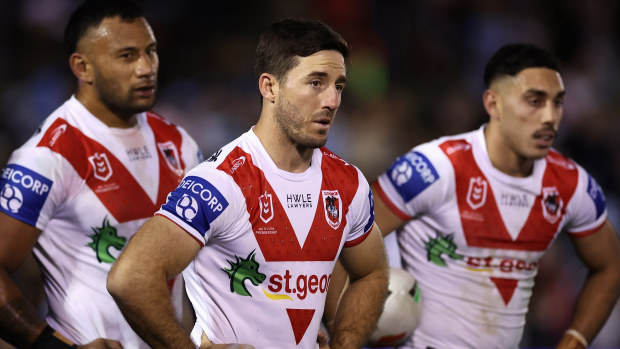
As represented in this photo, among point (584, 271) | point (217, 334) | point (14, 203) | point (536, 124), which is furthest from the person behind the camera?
point (584, 271)

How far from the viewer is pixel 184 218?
9.78ft

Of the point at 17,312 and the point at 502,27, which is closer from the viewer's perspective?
the point at 17,312

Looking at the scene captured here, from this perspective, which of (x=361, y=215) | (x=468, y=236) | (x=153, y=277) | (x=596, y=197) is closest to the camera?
(x=153, y=277)

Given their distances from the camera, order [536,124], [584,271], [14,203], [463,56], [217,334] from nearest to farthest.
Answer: [217,334], [14,203], [536,124], [584,271], [463,56]

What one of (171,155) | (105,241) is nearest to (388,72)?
(171,155)

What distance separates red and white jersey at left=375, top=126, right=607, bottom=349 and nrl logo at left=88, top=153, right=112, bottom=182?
4.47ft

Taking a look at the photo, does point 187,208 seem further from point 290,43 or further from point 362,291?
point 362,291

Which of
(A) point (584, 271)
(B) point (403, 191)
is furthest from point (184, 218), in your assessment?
(A) point (584, 271)

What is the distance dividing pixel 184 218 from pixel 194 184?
→ 0.15m

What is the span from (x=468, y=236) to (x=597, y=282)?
901 millimetres

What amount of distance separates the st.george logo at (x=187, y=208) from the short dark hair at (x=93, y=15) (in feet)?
4.93

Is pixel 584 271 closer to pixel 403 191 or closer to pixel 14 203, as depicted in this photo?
pixel 403 191

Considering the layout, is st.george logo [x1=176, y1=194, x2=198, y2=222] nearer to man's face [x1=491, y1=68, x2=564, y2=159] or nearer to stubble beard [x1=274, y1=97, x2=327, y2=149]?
stubble beard [x1=274, y1=97, x2=327, y2=149]

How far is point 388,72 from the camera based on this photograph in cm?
912
